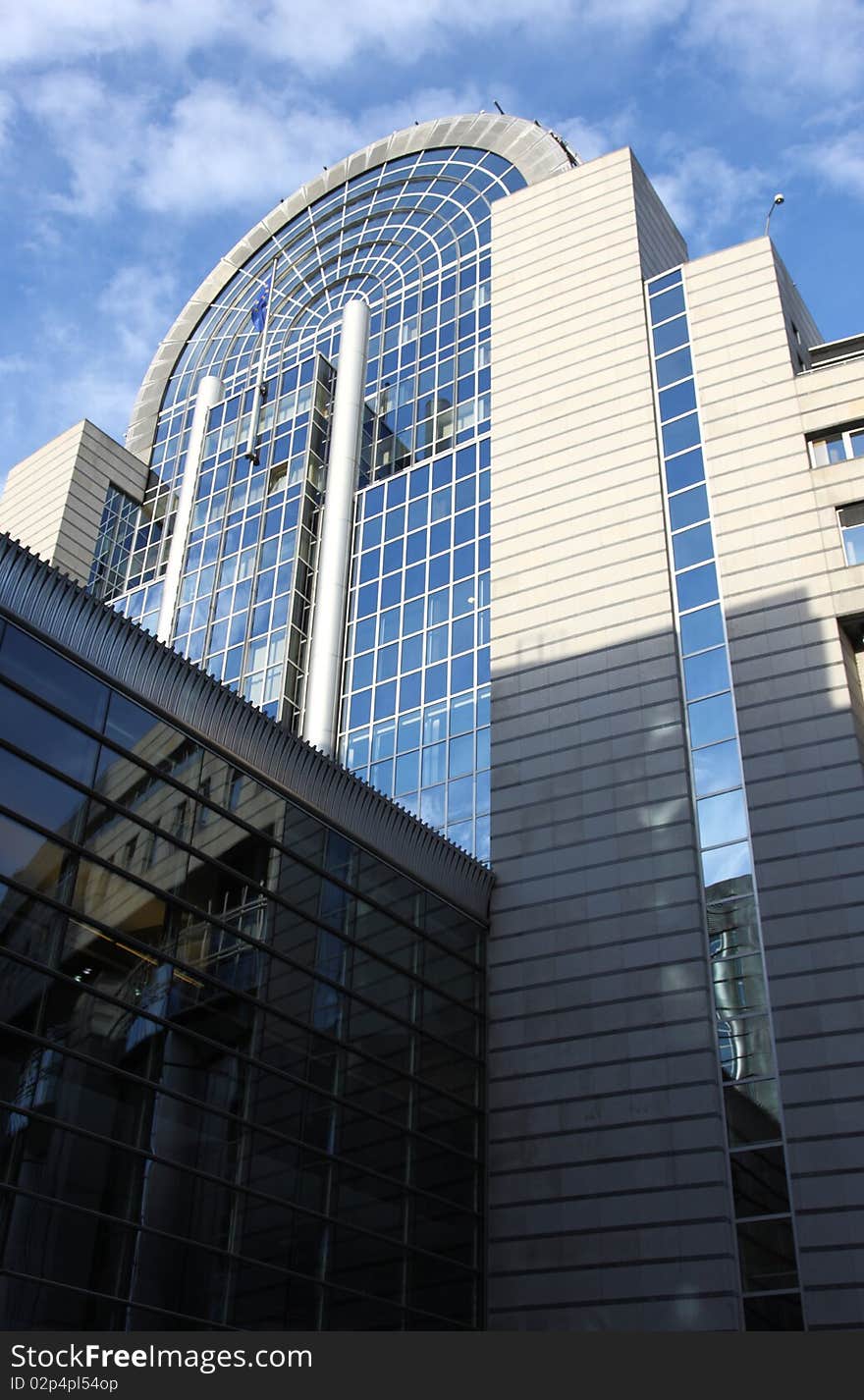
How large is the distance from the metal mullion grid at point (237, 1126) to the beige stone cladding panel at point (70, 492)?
38476mm

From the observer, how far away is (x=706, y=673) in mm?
36938

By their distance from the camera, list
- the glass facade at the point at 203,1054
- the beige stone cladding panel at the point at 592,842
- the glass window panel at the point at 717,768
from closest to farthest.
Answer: the glass facade at the point at 203,1054, the beige stone cladding panel at the point at 592,842, the glass window panel at the point at 717,768

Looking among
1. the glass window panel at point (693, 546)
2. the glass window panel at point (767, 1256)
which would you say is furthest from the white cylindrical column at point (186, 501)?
the glass window panel at point (767, 1256)

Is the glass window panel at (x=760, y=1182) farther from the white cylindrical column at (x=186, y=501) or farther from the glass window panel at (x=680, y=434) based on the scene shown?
the white cylindrical column at (x=186, y=501)

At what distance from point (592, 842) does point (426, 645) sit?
1171cm

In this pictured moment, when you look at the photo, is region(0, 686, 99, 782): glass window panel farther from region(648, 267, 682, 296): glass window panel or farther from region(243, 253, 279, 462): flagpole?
region(243, 253, 279, 462): flagpole

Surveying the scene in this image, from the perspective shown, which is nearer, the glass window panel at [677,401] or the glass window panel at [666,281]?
the glass window panel at [677,401]

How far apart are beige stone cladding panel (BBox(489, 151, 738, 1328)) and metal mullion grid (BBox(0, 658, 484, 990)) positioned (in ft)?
8.90

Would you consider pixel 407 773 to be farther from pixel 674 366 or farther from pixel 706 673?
pixel 674 366

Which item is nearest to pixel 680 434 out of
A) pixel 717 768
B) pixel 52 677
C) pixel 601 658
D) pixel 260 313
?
pixel 601 658

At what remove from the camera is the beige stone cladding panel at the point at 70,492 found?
63.2 m

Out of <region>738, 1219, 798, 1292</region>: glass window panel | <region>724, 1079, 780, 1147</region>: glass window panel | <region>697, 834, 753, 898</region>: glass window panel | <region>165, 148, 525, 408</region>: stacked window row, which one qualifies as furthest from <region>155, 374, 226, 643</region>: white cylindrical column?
<region>738, 1219, 798, 1292</region>: glass window panel

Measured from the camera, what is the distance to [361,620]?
48812mm

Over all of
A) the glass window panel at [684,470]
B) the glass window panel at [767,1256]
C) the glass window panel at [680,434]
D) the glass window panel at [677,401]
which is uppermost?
the glass window panel at [677,401]
